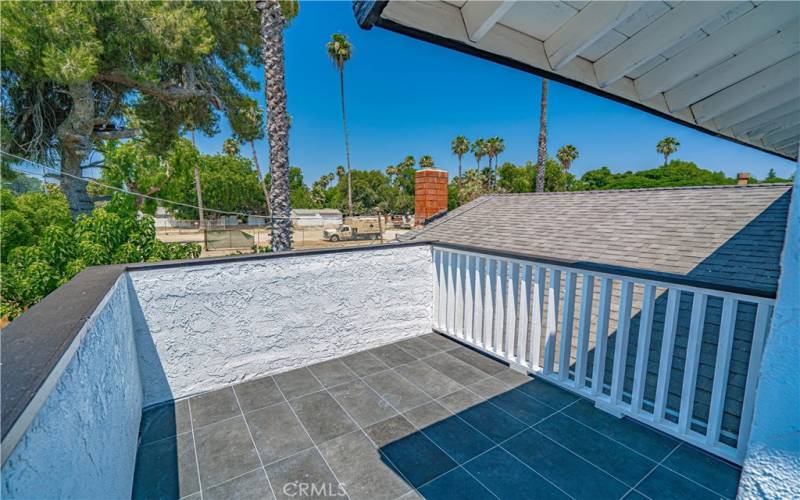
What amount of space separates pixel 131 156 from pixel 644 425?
1162 centimetres

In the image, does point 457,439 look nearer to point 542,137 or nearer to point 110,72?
point 110,72

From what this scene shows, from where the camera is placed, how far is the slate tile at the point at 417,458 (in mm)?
1974

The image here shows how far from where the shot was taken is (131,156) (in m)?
8.80

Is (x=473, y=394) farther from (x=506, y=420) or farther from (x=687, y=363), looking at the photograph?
(x=687, y=363)

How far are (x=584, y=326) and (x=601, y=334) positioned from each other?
0.13m

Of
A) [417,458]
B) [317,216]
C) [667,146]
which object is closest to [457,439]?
[417,458]

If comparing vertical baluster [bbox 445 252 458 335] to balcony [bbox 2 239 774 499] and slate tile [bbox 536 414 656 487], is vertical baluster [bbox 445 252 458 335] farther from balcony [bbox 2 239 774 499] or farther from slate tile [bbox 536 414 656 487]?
slate tile [bbox 536 414 656 487]

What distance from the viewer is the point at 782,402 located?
0.69 m

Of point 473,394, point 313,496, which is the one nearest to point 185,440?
point 313,496

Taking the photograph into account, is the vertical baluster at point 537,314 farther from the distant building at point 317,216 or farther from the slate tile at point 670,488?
the distant building at point 317,216

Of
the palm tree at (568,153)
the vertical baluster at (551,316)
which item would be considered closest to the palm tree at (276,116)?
the vertical baluster at (551,316)

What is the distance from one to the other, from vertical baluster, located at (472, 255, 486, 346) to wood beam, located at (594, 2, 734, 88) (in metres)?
1.92

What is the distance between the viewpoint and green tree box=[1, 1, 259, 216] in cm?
636

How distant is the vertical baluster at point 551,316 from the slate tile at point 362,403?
1.46m
